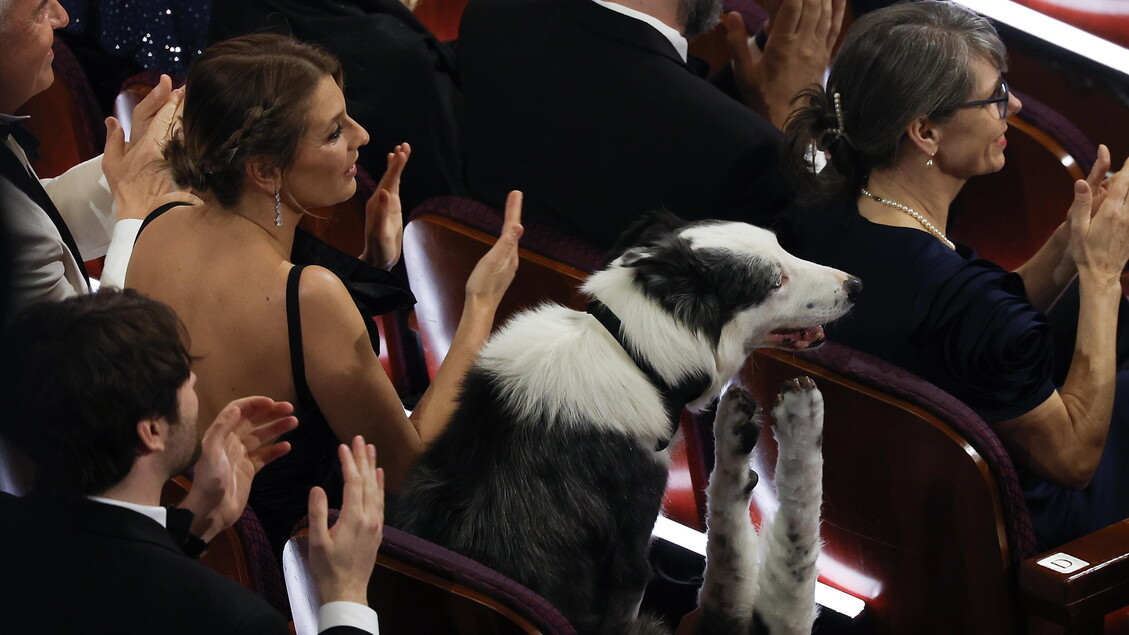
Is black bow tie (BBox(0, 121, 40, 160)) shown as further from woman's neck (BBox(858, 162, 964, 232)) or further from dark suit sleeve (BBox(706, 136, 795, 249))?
woman's neck (BBox(858, 162, 964, 232))

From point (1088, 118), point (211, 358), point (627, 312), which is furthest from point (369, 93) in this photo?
point (1088, 118)

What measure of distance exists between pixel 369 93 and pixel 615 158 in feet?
2.25

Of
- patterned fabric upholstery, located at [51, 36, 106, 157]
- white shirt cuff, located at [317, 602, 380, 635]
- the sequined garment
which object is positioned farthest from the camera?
the sequined garment

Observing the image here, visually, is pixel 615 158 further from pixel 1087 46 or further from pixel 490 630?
pixel 1087 46

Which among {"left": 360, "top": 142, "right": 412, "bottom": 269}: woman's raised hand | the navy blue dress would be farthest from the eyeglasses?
{"left": 360, "top": 142, "right": 412, "bottom": 269}: woman's raised hand

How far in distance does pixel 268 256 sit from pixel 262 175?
13 centimetres

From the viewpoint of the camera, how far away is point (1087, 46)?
8.95 feet

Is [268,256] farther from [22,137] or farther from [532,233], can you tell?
[22,137]

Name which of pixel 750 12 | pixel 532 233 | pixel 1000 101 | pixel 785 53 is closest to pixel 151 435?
pixel 532 233

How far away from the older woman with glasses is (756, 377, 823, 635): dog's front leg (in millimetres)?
334

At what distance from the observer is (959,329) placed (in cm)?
189

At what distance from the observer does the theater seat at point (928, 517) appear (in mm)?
1663

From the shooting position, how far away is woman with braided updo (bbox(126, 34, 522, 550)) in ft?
5.80

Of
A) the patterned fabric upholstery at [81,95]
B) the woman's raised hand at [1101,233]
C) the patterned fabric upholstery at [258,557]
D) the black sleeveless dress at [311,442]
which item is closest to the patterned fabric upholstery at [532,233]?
the black sleeveless dress at [311,442]
